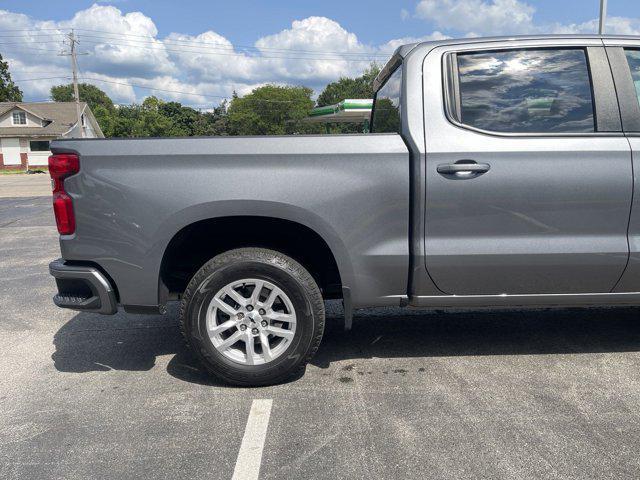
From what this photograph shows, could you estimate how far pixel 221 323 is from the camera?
3512 mm

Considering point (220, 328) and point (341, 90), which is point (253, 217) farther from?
point (341, 90)

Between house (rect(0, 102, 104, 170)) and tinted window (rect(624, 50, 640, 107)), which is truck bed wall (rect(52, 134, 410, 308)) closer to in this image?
tinted window (rect(624, 50, 640, 107))

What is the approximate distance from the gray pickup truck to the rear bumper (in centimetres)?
1

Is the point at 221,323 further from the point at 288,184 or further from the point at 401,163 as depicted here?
the point at 401,163

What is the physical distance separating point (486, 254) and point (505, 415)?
3.01ft

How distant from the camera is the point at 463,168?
128 inches

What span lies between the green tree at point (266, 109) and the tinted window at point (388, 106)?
7056cm

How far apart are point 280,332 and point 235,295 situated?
0.36 meters

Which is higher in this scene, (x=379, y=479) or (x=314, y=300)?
(x=314, y=300)

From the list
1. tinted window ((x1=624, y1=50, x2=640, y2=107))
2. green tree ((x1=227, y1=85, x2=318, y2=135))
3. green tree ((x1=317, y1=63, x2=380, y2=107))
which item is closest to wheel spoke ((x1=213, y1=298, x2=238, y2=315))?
tinted window ((x1=624, y1=50, x2=640, y2=107))

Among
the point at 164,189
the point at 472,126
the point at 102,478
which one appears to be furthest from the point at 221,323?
the point at 472,126

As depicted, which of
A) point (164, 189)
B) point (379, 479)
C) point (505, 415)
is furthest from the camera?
point (164, 189)

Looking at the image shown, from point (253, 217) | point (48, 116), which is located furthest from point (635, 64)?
point (48, 116)

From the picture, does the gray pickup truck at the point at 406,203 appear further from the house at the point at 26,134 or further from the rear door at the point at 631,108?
the house at the point at 26,134
